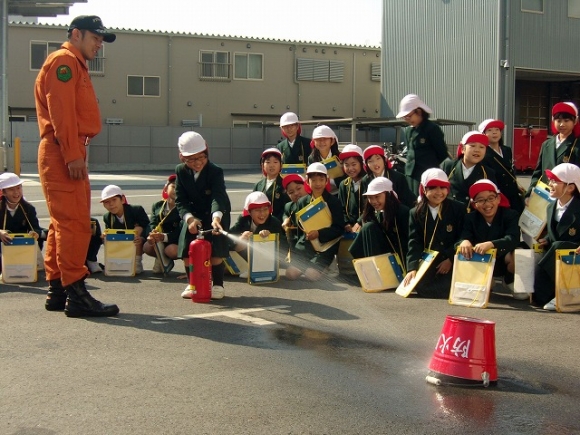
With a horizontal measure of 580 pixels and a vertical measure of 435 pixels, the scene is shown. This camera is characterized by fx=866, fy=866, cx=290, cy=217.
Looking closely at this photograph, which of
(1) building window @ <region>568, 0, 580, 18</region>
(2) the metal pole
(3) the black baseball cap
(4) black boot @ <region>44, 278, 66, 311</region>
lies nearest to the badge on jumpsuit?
(3) the black baseball cap

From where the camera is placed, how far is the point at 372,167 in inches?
401

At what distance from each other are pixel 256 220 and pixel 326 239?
86 centimetres

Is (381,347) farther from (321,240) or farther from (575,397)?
(321,240)

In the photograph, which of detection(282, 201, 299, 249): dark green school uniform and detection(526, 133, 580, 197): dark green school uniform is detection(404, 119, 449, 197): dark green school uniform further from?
detection(282, 201, 299, 249): dark green school uniform

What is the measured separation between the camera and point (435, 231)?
903 centimetres

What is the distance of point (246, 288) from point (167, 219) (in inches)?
66.0

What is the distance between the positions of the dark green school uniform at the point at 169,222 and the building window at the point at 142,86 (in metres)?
32.9

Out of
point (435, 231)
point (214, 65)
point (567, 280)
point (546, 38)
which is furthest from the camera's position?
point (214, 65)

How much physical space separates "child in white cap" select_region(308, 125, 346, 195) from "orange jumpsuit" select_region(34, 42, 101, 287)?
427cm

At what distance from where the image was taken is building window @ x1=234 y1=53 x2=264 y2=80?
44.2 m

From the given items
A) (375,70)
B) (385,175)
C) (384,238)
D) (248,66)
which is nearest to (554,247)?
(384,238)

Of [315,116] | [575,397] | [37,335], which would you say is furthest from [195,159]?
[315,116]

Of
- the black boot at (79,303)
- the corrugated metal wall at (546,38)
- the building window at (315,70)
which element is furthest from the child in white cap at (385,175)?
the building window at (315,70)

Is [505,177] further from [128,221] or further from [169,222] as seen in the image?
[128,221]
